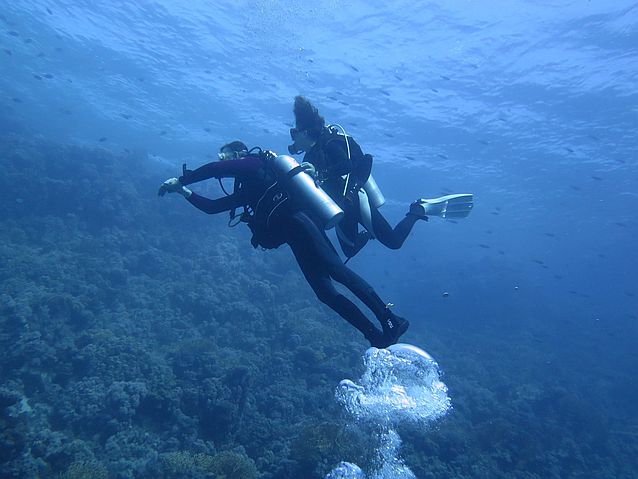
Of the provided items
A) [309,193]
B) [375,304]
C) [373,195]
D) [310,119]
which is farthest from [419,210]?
[375,304]

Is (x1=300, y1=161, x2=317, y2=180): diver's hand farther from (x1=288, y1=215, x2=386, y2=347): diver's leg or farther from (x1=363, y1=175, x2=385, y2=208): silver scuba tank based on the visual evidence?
(x1=363, y1=175, x2=385, y2=208): silver scuba tank

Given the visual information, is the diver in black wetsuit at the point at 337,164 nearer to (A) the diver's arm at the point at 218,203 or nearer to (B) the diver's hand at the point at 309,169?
(B) the diver's hand at the point at 309,169

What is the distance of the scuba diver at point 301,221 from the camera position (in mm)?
4164

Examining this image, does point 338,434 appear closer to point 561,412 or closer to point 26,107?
point 561,412

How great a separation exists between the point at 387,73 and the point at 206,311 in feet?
55.3

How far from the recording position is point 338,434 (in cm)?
871

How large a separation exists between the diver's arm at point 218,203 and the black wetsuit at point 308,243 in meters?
0.04

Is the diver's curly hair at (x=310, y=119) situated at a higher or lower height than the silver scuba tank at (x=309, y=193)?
higher

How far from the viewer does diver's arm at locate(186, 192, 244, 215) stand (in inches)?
199

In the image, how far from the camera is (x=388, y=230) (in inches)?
241

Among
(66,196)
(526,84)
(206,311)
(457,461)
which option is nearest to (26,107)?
(66,196)

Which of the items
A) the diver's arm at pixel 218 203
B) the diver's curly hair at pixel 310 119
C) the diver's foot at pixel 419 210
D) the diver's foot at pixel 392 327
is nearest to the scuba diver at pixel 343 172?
the diver's curly hair at pixel 310 119

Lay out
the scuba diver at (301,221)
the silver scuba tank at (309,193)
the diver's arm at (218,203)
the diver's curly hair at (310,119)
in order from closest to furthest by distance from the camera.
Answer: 1. the scuba diver at (301,221)
2. the silver scuba tank at (309,193)
3. the diver's arm at (218,203)
4. the diver's curly hair at (310,119)

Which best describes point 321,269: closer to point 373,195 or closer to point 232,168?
point 232,168
